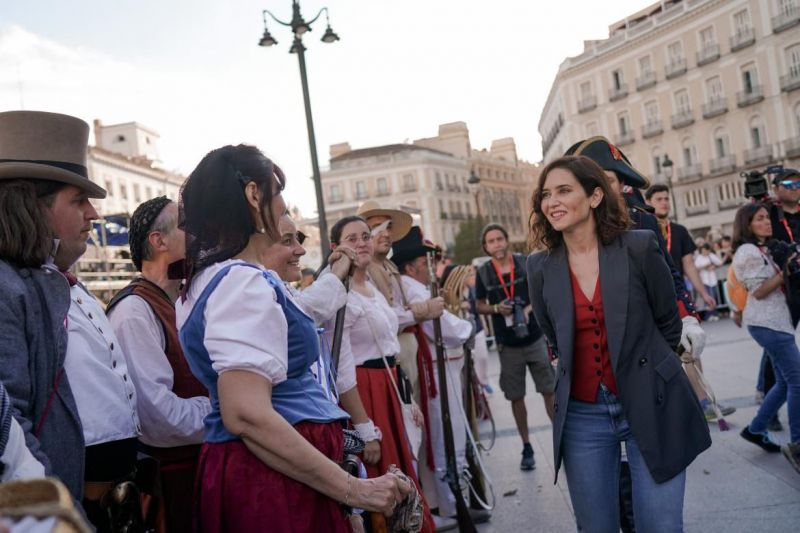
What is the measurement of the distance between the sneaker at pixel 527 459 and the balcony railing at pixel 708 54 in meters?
50.0

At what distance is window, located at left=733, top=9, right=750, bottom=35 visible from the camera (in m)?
46.8

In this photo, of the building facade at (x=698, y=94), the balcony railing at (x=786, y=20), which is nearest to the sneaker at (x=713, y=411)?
the building facade at (x=698, y=94)

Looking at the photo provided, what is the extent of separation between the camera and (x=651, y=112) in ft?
177

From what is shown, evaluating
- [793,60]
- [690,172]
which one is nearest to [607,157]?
[793,60]

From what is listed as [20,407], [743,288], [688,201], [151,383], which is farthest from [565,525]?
[688,201]

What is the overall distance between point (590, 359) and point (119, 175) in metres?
55.6

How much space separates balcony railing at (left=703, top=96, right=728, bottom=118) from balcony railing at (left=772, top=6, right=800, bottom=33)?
18.3 ft

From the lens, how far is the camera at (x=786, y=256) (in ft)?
17.0

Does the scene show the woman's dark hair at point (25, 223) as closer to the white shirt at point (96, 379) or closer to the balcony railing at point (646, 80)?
the white shirt at point (96, 379)

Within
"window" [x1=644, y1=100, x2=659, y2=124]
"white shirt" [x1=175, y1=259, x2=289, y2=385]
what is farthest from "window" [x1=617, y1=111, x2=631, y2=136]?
"white shirt" [x1=175, y1=259, x2=289, y2=385]

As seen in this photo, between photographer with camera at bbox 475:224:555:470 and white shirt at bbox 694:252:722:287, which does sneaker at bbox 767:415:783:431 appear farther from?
white shirt at bbox 694:252:722:287

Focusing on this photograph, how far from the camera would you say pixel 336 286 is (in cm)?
368

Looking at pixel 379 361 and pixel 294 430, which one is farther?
pixel 379 361

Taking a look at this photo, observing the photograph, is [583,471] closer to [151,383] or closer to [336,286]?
[336,286]
